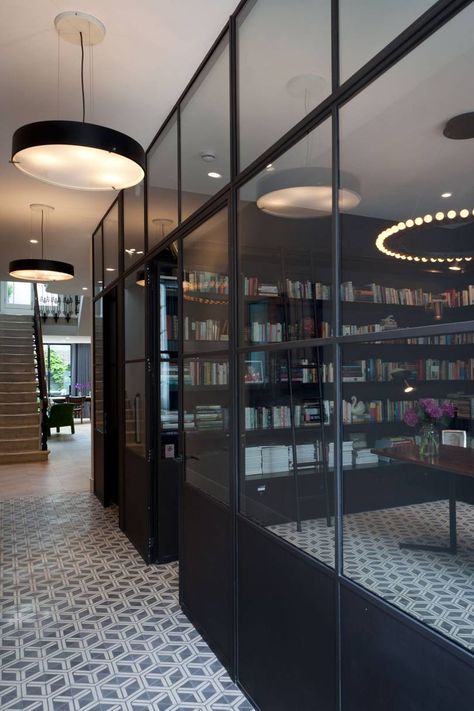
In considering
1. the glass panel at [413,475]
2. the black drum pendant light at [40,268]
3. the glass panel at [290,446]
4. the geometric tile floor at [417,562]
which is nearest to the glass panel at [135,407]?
the glass panel at [290,446]

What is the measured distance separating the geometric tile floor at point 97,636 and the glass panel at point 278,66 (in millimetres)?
2679

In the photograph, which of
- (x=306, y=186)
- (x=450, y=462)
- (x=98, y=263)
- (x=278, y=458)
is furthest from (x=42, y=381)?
(x=450, y=462)

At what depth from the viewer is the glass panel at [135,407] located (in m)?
4.28

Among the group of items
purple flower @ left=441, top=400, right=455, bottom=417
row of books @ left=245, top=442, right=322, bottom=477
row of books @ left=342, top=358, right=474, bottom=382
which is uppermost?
row of books @ left=342, top=358, right=474, bottom=382

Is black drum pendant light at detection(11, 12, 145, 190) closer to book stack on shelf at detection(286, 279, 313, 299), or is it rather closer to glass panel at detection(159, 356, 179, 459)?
book stack on shelf at detection(286, 279, 313, 299)

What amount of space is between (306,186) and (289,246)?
0.25 metres

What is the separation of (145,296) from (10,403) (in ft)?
23.2

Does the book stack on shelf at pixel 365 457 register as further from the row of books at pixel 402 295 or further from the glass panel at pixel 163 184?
the glass panel at pixel 163 184

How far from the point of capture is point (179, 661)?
2.75 metres

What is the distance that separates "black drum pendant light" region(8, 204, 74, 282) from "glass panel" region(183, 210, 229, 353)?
3.33 metres

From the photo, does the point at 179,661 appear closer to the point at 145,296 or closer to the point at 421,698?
the point at 421,698

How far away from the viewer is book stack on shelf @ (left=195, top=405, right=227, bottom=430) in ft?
9.12

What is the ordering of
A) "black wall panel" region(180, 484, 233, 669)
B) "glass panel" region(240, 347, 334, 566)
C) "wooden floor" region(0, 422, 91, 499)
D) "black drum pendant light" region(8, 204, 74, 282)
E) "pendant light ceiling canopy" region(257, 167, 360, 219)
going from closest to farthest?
"pendant light ceiling canopy" region(257, 167, 360, 219)
"glass panel" region(240, 347, 334, 566)
"black wall panel" region(180, 484, 233, 669)
"black drum pendant light" region(8, 204, 74, 282)
"wooden floor" region(0, 422, 91, 499)

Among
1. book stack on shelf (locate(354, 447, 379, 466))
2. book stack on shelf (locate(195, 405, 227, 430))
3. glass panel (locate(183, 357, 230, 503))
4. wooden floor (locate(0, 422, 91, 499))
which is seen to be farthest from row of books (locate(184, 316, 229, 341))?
wooden floor (locate(0, 422, 91, 499))
